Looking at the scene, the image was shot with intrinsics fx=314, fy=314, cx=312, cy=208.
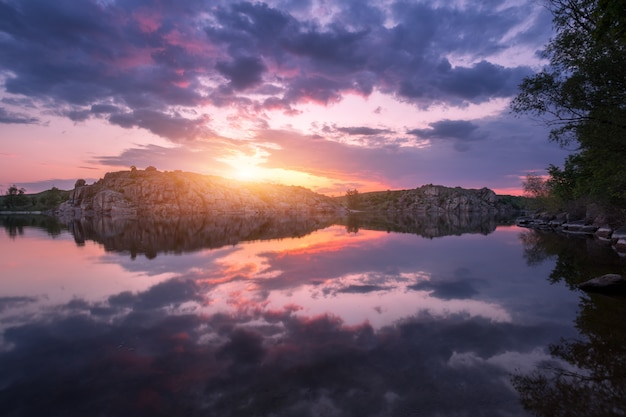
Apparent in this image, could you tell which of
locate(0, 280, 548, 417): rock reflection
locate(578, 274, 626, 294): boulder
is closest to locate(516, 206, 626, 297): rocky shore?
locate(578, 274, 626, 294): boulder

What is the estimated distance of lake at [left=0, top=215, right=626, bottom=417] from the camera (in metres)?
8.48

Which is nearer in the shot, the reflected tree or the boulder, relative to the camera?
the reflected tree

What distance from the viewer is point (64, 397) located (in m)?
8.67

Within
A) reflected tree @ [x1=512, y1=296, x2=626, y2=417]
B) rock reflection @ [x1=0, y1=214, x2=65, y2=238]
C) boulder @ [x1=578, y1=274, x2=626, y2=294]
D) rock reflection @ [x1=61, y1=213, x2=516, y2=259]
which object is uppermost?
boulder @ [x1=578, y1=274, x2=626, y2=294]

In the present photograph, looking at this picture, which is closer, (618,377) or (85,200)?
(618,377)

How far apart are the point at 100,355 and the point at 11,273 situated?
2110cm

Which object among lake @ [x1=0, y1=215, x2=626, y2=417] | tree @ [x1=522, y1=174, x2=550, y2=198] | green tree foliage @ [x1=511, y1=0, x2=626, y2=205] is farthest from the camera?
tree @ [x1=522, y1=174, x2=550, y2=198]

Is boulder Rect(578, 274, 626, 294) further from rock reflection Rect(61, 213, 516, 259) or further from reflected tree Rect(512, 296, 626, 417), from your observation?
rock reflection Rect(61, 213, 516, 259)

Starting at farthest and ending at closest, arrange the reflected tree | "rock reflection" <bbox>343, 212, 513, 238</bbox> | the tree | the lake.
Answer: the tree → "rock reflection" <bbox>343, 212, 513, 238</bbox> → the lake → the reflected tree

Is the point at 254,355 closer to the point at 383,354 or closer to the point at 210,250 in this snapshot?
the point at 383,354

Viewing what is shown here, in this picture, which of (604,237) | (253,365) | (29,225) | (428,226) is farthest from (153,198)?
(253,365)

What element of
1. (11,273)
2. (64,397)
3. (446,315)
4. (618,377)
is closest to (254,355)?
(64,397)

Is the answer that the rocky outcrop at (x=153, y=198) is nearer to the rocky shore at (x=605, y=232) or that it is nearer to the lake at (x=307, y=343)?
the rocky shore at (x=605, y=232)

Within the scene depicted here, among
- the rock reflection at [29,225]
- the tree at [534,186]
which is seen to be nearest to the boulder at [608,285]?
the rock reflection at [29,225]
